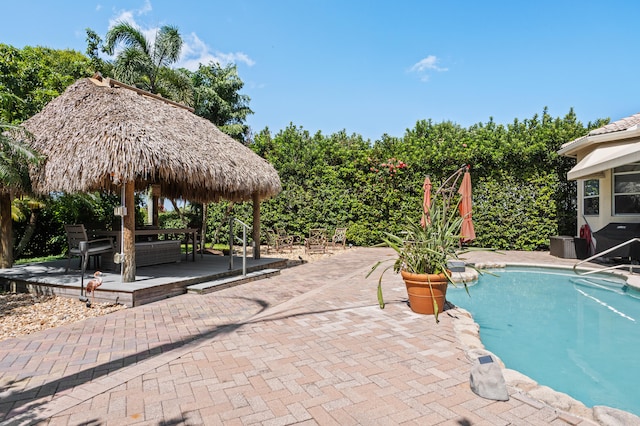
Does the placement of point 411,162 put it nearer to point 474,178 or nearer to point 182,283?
point 474,178

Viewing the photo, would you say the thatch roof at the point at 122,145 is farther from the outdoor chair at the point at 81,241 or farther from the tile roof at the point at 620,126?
the tile roof at the point at 620,126

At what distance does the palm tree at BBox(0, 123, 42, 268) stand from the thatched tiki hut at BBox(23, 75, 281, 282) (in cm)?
27

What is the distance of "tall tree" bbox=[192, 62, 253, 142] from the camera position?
64.7 feet

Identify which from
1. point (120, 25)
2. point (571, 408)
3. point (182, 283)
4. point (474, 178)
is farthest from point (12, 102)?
point (474, 178)

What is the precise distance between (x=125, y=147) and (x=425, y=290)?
578 centimetres

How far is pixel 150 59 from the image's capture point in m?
16.0

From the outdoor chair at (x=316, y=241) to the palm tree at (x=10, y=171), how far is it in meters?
8.52

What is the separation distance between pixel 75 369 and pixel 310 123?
14.3 m

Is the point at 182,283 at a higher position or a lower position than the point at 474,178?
lower

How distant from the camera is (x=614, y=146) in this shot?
1059 centimetres

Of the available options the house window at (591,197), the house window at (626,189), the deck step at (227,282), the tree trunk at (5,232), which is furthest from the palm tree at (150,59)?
the house window at (626,189)

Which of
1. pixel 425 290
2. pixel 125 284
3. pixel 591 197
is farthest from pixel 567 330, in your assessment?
pixel 591 197

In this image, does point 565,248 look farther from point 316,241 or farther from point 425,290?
point 425,290

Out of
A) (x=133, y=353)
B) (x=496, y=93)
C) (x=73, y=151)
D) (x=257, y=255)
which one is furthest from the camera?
(x=496, y=93)
